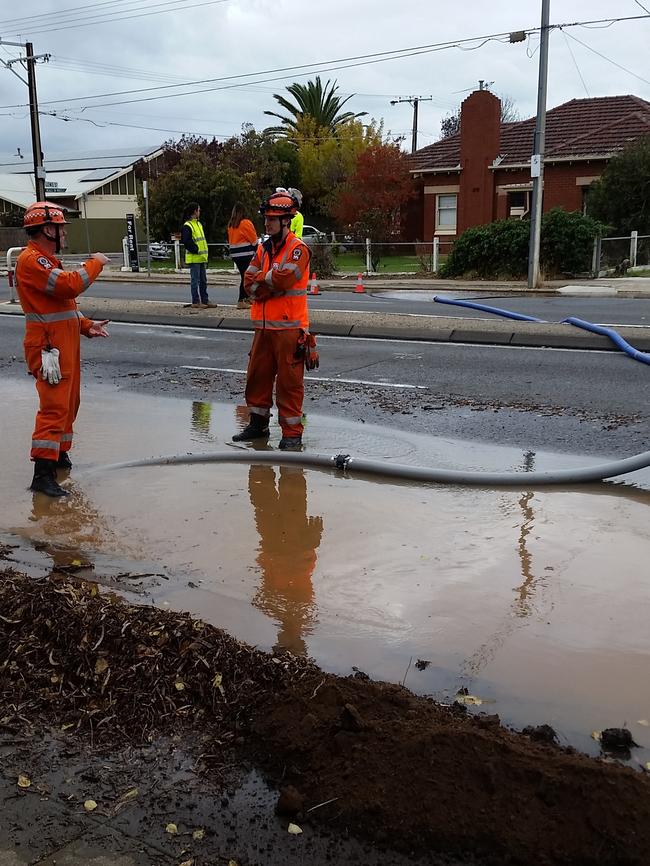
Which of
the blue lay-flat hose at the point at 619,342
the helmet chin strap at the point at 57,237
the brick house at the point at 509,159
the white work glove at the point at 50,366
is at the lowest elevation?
the blue lay-flat hose at the point at 619,342

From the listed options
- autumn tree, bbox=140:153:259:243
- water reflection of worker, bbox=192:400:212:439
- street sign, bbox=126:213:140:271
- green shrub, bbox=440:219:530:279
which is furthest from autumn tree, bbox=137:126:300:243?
water reflection of worker, bbox=192:400:212:439

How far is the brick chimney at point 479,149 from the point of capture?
3400cm

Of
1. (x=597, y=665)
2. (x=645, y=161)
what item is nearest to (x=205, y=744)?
(x=597, y=665)

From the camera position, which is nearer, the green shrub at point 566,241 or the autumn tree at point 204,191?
the green shrub at point 566,241

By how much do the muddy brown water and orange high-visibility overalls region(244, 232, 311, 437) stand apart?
0.42 metres

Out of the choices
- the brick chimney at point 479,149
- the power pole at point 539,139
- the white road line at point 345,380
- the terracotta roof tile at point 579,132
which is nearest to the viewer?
the white road line at point 345,380

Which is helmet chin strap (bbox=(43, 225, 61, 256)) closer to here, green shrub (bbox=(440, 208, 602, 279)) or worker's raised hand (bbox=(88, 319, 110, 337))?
worker's raised hand (bbox=(88, 319, 110, 337))

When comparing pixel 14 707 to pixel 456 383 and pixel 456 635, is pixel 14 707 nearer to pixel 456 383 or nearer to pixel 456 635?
pixel 456 635

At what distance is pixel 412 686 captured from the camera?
3.30 metres

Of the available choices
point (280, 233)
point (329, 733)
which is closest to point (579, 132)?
point (280, 233)

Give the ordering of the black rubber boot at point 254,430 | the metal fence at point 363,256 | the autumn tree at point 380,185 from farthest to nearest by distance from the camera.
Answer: the autumn tree at point 380,185, the metal fence at point 363,256, the black rubber boot at point 254,430

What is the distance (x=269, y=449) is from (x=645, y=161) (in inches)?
892

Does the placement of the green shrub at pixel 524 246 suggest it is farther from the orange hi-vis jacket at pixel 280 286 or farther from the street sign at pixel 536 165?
the orange hi-vis jacket at pixel 280 286

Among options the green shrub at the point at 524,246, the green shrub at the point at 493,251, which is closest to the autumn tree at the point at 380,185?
the green shrub at the point at 493,251
